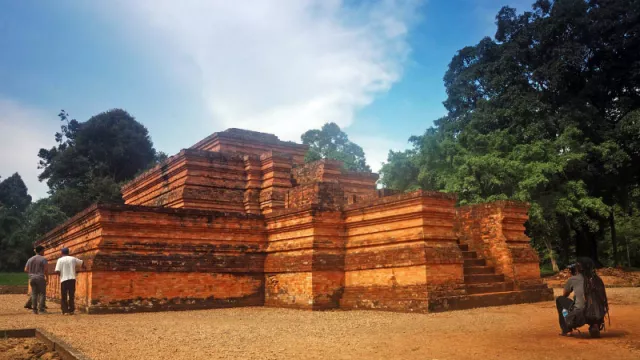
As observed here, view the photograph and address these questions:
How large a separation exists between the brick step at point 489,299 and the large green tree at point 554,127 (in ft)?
27.8

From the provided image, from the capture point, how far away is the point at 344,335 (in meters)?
6.83

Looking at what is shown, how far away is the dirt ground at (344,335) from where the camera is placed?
5516 mm

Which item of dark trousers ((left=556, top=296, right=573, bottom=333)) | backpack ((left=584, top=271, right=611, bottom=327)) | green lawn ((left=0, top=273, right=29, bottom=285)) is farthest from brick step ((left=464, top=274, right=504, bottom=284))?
green lawn ((left=0, top=273, right=29, bottom=285))

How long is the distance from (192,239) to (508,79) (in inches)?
733

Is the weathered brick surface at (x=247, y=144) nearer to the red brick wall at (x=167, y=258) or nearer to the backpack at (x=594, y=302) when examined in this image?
the red brick wall at (x=167, y=258)

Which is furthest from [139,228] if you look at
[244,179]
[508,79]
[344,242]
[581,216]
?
[508,79]

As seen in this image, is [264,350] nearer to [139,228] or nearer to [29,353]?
[29,353]

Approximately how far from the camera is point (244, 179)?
1627 cm

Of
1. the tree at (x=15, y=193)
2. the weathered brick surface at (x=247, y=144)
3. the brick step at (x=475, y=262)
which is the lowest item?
the brick step at (x=475, y=262)

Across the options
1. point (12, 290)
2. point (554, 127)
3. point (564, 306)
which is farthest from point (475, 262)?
point (12, 290)

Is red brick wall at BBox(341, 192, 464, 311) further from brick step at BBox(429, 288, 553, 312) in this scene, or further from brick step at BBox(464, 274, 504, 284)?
brick step at BBox(464, 274, 504, 284)

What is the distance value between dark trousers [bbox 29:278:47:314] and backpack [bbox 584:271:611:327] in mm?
10214

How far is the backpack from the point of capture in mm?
6055

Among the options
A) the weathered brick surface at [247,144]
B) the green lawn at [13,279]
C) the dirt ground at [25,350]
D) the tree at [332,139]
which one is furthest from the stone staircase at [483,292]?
the tree at [332,139]
